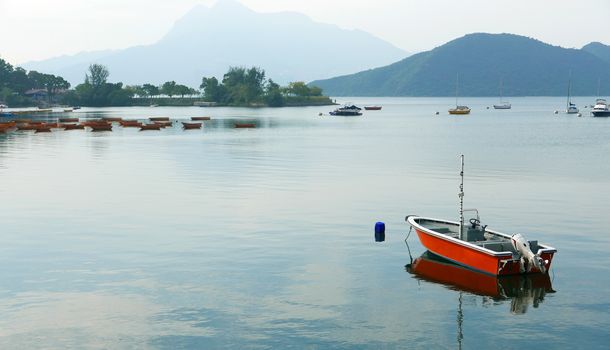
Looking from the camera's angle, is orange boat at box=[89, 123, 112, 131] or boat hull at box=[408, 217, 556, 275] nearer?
boat hull at box=[408, 217, 556, 275]

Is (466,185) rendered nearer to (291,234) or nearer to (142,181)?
(291,234)

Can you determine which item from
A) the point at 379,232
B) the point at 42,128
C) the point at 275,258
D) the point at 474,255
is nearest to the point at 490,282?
the point at 474,255

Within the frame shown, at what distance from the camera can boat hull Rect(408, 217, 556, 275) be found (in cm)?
3472

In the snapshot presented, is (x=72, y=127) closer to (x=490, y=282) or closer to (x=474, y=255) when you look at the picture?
(x=474, y=255)

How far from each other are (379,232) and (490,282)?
997 cm

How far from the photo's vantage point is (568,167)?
90625mm

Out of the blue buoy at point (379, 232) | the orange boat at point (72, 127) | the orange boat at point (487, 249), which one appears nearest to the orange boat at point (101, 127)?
the orange boat at point (72, 127)

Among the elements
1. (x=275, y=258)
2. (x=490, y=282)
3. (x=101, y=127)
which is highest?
(x=101, y=127)

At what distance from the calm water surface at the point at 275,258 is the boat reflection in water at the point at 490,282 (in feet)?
1.34

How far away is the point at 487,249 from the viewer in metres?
36.2

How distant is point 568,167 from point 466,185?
27.0m

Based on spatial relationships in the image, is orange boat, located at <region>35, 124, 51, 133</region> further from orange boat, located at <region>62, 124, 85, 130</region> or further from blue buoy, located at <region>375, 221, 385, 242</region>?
blue buoy, located at <region>375, 221, 385, 242</region>

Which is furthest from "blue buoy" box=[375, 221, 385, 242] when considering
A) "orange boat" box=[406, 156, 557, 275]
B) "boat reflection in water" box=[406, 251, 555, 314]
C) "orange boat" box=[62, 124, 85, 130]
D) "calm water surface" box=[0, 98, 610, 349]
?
"orange boat" box=[62, 124, 85, 130]

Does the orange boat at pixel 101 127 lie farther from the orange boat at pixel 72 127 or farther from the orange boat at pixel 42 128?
the orange boat at pixel 42 128
